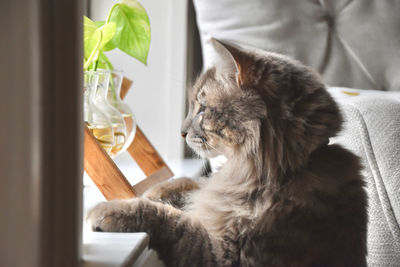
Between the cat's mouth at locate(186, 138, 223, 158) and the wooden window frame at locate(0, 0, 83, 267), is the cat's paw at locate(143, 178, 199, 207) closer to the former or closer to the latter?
the cat's mouth at locate(186, 138, 223, 158)

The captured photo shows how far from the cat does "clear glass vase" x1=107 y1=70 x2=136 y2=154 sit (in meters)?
0.35

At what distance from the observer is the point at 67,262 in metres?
0.54

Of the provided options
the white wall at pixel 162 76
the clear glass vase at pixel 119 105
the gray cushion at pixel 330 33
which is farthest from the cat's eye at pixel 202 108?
the white wall at pixel 162 76

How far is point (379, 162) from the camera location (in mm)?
1106

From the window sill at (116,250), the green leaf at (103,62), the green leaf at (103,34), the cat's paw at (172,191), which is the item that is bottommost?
the cat's paw at (172,191)

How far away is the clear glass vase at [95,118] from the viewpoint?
1.04 meters

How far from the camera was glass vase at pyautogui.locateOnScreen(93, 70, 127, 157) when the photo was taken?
1.13 meters

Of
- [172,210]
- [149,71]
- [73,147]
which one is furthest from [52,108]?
[149,71]

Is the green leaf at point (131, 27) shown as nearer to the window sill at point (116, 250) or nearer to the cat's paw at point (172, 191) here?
the cat's paw at point (172, 191)

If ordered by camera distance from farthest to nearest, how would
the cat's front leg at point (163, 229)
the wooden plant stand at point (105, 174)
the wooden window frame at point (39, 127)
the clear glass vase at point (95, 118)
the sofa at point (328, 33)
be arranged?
1. the sofa at point (328, 33)
2. the clear glass vase at point (95, 118)
3. the wooden plant stand at point (105, 174)
4. the cat's front leg at point (163, 229)
5. the wooden window frame at point (39, 127)

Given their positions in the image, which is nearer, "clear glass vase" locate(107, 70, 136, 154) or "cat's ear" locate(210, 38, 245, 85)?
"cat's ear" locate(210, 38, 245, 85)

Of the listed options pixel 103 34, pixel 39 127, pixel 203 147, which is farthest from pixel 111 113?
pixel 39 127

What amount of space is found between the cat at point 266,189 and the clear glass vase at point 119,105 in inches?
13.8

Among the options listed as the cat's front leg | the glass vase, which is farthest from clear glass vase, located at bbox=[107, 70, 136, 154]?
the cat's front leg
